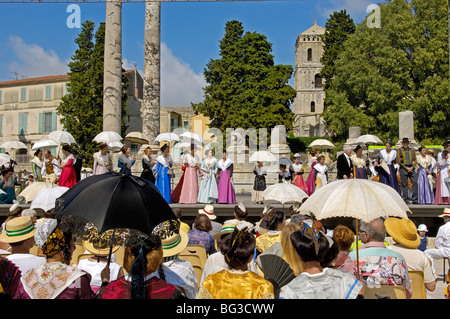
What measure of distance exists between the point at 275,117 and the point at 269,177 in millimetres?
22060

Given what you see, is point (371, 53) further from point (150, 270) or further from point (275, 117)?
point (150, 270)

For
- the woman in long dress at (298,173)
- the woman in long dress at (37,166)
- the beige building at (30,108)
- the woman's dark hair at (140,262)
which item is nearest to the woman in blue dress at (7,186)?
the woman in long dress at (37,166)

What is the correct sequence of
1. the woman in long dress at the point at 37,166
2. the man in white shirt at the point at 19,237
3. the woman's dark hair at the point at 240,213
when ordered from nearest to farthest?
1. the man in white shirt at the point at 19,237
2. the woman's dark hair at the point at 240,213
3. the woman in long dress at the point at 37,166

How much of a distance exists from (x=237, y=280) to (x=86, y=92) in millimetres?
43322

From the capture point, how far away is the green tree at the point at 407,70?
33.2 meters

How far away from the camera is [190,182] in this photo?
14.6 metres

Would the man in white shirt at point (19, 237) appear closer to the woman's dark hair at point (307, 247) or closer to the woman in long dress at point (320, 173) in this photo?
the woman's dark hair at point (307, 247)

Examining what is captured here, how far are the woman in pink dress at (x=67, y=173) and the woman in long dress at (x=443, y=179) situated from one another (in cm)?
1057

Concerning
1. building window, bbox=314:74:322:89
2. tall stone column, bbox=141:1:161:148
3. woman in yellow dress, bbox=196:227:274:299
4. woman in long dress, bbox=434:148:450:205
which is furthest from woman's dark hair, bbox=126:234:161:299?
building window, bbox=314:74:322:89

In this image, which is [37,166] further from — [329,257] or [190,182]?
[329,257]

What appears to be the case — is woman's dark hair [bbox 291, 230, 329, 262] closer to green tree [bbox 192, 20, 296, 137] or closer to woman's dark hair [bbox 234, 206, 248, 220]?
woman's dark hair [bbox 234, 206, 248, 220]

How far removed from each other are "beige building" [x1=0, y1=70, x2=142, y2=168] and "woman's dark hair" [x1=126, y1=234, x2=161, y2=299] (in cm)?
5143

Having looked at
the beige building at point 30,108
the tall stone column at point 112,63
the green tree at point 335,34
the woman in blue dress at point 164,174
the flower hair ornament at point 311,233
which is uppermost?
the green tree at point 335,34

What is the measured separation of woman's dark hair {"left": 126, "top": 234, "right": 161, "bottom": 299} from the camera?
3.08m
